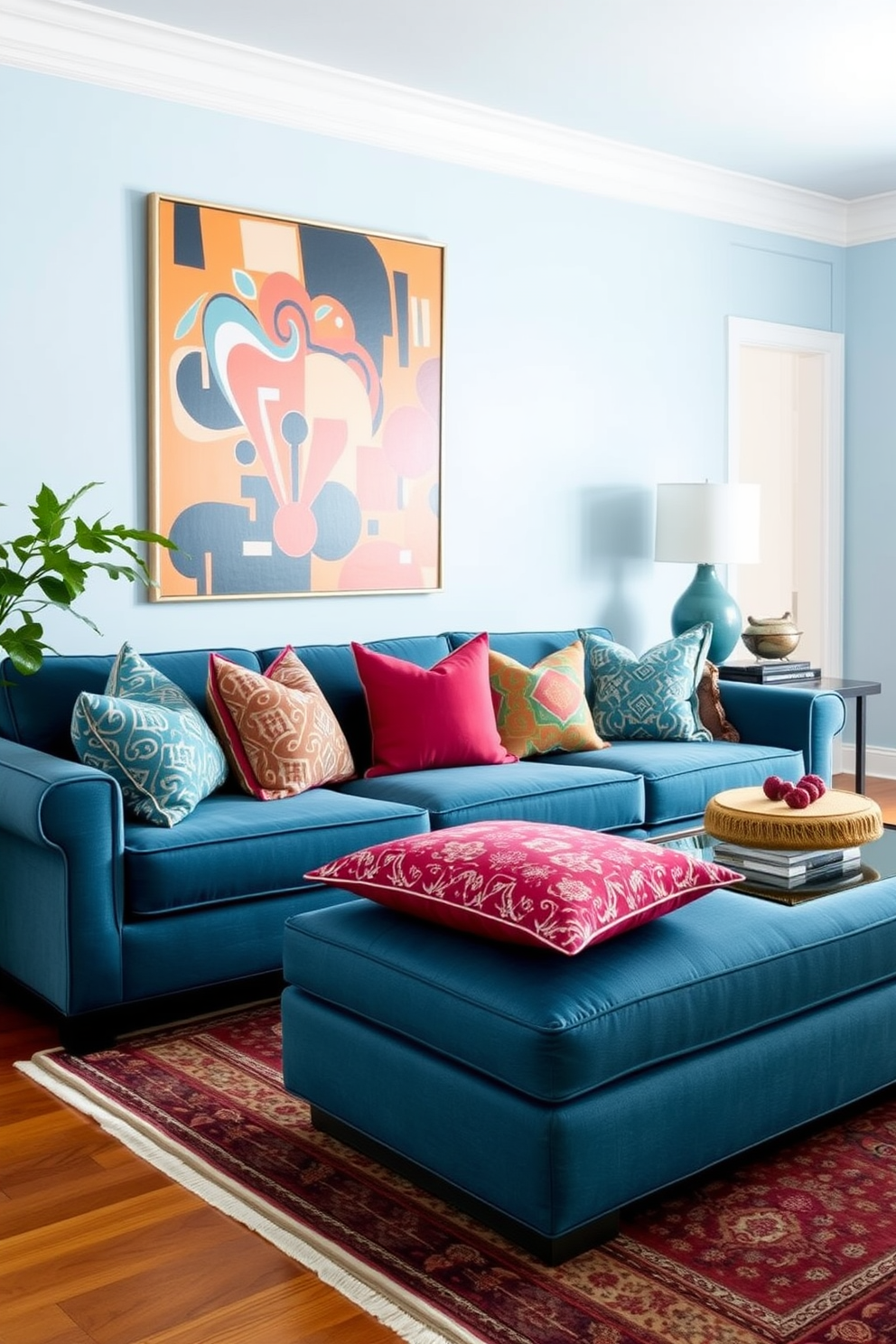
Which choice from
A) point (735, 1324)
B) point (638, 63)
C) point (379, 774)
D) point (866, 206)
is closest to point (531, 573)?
point (379, 774)

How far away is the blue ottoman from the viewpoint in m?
2.04

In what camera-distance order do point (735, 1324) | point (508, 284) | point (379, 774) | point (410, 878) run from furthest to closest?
point (508, 284)
point (379, 774)
point (410, 878)
point (735, 1324)

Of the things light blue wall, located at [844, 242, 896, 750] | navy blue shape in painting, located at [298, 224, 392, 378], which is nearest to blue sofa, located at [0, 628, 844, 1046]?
navy blue shape in painting, located at [298, 224, 392, 378]

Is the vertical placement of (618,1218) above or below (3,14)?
below

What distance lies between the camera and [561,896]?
85.1 inches

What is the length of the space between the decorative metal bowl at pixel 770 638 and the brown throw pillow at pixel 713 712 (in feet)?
2.30

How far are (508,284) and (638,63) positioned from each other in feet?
3.16

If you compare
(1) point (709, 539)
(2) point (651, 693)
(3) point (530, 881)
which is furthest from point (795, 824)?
(1) point (709, 539)

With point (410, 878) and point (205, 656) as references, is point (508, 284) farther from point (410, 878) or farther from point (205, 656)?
point (410, 878)

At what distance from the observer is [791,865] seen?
9.11 feet

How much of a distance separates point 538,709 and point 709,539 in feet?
4.20

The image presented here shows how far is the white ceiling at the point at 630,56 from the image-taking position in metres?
3.83

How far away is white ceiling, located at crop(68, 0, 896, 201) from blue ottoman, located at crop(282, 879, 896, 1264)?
266 centimetres

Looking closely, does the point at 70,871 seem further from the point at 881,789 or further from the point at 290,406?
the point at 881,789
